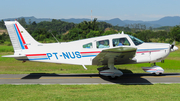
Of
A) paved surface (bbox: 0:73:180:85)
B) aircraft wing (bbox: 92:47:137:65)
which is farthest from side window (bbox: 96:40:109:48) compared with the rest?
paved surface (bbox: 0:73:180:85)

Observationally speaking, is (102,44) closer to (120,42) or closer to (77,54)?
(120,42)

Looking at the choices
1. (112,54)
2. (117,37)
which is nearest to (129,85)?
(112,54)

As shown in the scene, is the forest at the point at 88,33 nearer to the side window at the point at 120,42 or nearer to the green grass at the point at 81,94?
the side window at the point at 120,42

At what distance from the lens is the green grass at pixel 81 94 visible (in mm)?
6418

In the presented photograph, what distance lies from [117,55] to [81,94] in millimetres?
2845

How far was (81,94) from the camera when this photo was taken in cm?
693

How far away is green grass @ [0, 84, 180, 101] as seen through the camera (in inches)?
253

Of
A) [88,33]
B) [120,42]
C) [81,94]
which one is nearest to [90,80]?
[120,42]

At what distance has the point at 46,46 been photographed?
1020cm

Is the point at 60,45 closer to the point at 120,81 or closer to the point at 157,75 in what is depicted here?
the point at 120,81

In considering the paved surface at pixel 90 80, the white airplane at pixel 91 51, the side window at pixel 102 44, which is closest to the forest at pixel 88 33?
the white airplane at pixel 91 51

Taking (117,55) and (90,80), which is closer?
(117,55)

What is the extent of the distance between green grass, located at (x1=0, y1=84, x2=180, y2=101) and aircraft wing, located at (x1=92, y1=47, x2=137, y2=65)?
5.40ft

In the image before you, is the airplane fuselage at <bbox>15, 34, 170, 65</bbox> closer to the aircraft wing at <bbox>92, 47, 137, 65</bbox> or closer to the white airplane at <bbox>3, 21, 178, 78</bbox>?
the white airplane at <bbox>3, 21, 178, 78</bbox>
